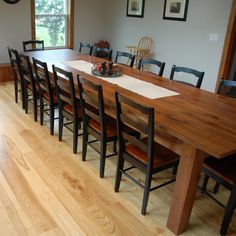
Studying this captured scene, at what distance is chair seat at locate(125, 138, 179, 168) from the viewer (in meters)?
1.94

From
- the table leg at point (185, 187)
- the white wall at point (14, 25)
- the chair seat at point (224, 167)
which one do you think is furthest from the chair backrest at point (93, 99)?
the white wall at point (14, 25)

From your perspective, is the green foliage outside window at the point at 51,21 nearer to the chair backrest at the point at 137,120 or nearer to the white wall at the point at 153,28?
the white wall at the point at 153,28

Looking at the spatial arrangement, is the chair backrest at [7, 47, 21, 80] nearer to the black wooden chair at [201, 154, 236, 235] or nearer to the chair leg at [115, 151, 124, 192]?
the chair leg at [115, 151, 124, 192]

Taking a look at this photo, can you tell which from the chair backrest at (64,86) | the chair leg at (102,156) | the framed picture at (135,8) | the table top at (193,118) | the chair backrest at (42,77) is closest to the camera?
the table top at (193,118)

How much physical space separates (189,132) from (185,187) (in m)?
0.36

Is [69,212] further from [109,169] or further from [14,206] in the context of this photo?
[109,169]

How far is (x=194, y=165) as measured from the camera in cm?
165

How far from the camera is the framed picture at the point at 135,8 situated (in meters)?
5.50

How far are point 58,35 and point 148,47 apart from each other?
2.04m

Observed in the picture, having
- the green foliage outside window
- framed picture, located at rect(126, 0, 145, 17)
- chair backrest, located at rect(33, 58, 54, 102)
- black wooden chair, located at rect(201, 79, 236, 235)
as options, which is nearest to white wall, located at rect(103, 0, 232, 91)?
framed picture, located at rect(126, 0, 145, 17)

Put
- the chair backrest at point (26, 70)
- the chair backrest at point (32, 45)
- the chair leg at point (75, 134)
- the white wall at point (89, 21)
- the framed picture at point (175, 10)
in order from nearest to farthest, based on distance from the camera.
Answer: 1. the chair leg at point (75, 134)
2. the chair backrest at point (26, 70)
3. the chair backrest at point (32, 45)
4. the framed picture at point (175, 10)
5. the white wall at point (89, 21)

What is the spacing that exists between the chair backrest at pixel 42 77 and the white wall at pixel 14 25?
253 cm

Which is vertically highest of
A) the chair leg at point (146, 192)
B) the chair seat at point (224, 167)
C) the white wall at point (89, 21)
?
the white wall at point (89, 21)

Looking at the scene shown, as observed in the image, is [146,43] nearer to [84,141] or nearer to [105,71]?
[105,71]
